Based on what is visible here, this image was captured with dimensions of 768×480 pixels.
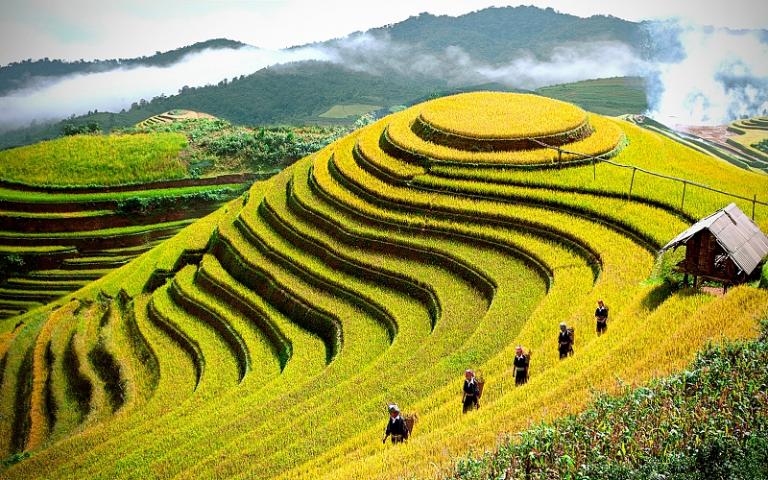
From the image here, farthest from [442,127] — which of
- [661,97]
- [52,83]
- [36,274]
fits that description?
[52,83]

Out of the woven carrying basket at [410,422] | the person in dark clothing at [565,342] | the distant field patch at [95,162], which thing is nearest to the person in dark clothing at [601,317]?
the person in dark clothing at [565,342]

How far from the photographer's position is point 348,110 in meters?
114

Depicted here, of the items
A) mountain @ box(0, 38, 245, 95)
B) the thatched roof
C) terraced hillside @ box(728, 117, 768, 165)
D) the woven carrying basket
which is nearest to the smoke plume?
terraced hillside @ box(728, 117, 768, 165)

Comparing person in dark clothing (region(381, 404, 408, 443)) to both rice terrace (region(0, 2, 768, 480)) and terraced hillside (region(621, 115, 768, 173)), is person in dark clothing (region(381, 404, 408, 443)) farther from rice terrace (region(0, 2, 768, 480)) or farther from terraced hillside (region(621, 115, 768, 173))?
terraced hillside (region(621, 115, 768, 173))

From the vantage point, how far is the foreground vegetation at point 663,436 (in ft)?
20.8

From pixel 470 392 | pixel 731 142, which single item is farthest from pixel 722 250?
pixel 731 142

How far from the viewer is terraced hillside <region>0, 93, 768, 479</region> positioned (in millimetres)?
10287

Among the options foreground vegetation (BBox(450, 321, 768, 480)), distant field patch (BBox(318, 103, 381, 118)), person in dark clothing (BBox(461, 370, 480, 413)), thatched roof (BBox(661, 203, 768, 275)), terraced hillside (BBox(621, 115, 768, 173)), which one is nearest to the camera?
foreground vegetation (BBox(450, 321, 768, 480))

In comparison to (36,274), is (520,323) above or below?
above

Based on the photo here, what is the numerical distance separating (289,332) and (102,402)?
570 centimetres

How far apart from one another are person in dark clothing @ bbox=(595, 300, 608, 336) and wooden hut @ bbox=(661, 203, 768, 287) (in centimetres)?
153

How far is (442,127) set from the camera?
2475 centimetres

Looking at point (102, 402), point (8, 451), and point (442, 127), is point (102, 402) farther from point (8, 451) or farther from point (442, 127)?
point (442, 127)

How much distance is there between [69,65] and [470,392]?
6353 inches
